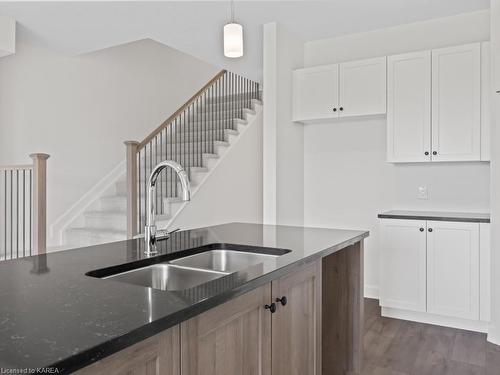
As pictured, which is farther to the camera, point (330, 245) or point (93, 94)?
point (93, 94)

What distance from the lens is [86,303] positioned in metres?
1.00

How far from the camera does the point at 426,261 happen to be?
3.42m

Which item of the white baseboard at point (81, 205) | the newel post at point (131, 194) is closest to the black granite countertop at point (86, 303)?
the newel post at point (131, 194)

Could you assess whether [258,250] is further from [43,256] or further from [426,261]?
[426,261]

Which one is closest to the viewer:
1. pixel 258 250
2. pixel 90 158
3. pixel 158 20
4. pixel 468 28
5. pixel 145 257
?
pixel 145 257

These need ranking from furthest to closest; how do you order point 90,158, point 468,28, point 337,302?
point 90,158 → point 468,28 → point 337,302

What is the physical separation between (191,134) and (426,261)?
13.0 ft

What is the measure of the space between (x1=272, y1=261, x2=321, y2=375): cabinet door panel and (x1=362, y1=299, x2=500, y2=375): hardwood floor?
0.99 m

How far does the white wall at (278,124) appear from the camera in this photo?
3.94m

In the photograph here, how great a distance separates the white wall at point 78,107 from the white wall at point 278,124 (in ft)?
8.39

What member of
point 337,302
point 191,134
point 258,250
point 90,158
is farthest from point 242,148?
point 258,250

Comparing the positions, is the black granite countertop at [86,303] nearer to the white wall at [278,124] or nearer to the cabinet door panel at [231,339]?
the cabinet door panel at [231,339]

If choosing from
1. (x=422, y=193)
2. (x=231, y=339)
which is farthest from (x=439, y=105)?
(x=231, y=339)

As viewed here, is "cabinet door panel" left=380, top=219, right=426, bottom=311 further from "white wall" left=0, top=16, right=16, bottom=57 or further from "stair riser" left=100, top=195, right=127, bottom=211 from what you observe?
"white wall" left=0, top=16, right=16, bottom=57
